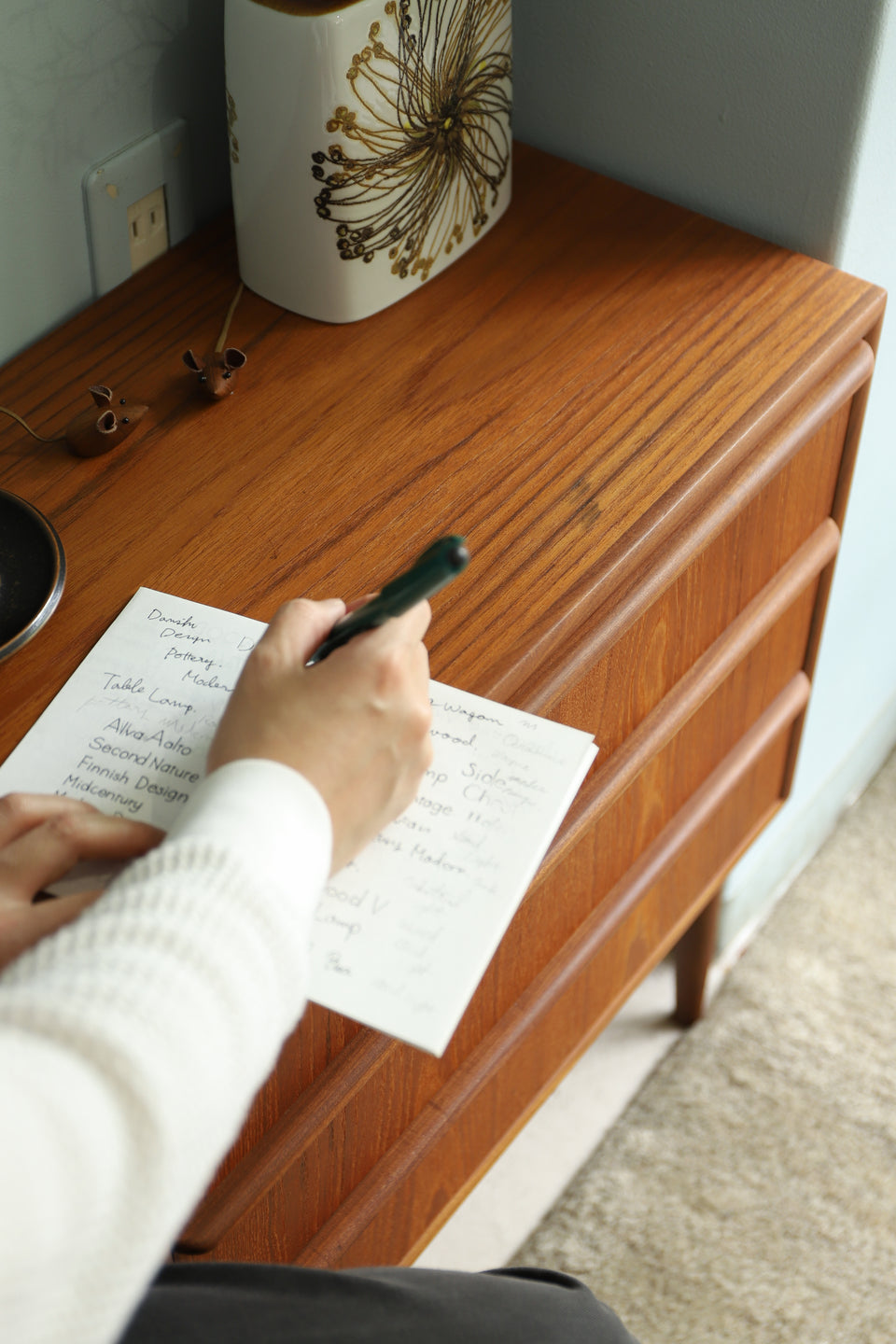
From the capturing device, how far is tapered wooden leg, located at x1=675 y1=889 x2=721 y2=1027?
1195 mm

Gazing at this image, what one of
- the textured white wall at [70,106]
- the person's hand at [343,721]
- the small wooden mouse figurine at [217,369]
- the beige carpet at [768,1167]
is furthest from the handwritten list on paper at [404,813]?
the beige carpet at [768,1167]

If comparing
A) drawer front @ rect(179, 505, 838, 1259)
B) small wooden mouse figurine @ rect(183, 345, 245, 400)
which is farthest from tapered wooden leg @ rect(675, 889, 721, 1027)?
small wooden mouse figurine @ rect(183, 345, 245, 400)

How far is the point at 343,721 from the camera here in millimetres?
512

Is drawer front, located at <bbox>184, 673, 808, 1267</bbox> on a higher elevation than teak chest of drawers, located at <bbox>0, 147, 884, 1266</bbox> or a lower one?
lower

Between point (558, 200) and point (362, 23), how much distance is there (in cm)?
25

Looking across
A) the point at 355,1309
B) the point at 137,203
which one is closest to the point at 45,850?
the point at 355,1309

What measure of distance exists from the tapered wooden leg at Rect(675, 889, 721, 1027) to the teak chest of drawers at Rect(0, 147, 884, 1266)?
28cm

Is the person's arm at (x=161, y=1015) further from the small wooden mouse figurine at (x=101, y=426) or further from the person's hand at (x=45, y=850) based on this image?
the small wooden mouse figurine at (x=101, y=426)

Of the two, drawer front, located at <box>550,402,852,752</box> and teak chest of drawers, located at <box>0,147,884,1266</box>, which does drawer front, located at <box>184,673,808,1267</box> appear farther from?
drawer front, located at <box>550,402,852,752</box>

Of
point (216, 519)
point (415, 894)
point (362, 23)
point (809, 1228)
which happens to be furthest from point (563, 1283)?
point (362, 23)

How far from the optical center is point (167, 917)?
0.43 m

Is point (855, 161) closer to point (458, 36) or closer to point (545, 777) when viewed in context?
point (458, 36)

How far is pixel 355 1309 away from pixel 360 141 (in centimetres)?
61

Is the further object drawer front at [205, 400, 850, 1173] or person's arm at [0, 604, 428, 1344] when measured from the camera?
drawer front at [205, 400, 850, 1173]
